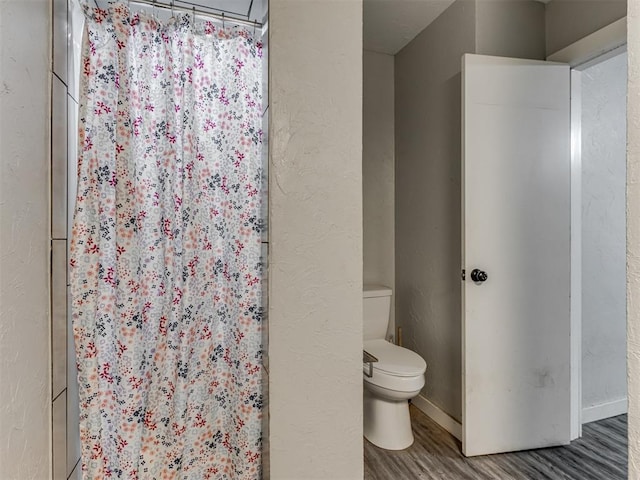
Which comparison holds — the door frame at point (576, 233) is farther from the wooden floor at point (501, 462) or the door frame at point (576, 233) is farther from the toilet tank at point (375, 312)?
the toilet tank at point (375, 312)

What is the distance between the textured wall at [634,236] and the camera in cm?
74

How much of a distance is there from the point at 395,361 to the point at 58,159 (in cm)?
181

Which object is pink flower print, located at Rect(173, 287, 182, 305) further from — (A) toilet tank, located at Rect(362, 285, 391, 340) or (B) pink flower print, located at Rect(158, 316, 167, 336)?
(A) toilet tank, located at Rect(362, 285, 391, 340)

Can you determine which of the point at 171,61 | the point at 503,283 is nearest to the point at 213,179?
the point at 171,61

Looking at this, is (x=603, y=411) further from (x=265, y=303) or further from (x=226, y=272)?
(x=226, y=272)

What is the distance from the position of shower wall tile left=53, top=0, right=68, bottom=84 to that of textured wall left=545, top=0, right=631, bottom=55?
Answer: 2310 mm

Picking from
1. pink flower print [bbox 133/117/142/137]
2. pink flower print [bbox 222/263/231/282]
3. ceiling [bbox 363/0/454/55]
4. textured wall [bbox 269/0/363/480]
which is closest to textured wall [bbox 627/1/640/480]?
textured wall [bbox 269/0/363/480]

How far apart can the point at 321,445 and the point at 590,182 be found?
2277 mm

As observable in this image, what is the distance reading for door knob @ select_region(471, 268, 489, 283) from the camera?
1.96 meters

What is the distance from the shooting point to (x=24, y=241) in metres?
0.79

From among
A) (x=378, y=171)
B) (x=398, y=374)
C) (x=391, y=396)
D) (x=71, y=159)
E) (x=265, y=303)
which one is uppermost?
(x=378, y=171)

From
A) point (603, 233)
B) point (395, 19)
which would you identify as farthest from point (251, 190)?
point (603, 233)

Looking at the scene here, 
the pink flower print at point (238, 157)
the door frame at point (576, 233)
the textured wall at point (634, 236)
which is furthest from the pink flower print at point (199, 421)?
the door frame at point (576, 233)

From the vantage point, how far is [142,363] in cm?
134
